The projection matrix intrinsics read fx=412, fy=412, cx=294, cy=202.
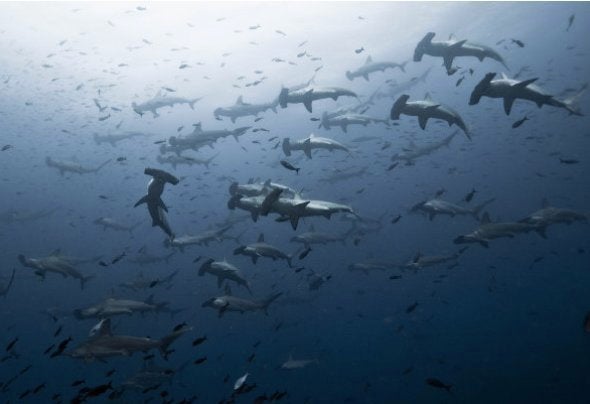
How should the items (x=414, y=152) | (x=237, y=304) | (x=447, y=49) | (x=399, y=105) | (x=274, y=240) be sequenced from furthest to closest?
(x=274, y=240) < (x=414, y=152) < (x=237, y=304) < (x=447, y=49) < (x=399, y=105)

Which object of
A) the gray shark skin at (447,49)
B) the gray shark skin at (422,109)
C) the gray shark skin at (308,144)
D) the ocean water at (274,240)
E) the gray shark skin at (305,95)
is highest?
the gray shark skin at (447,49)

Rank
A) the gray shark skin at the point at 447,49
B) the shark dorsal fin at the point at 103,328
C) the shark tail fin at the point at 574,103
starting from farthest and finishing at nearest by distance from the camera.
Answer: the gray shark skin at the point at 447,49
the shark tail fin at the point at 574,103
the shark dorsal fin at the point at 103,328

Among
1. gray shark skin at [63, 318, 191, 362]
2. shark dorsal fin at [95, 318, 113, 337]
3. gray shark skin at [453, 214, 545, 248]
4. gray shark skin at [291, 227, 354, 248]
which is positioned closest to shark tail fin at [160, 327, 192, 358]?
gray shark skin at [63, 318, 191, 362]

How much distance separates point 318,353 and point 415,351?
275 inches

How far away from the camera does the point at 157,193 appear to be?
816cm

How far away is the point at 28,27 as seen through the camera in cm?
2211

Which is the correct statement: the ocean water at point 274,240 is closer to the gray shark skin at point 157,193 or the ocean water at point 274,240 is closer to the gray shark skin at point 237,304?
the gray shark skin at point 237,304

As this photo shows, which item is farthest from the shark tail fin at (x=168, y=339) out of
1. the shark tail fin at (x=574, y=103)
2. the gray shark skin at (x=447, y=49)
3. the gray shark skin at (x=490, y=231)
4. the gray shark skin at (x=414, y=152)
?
the gray shark skin at (x=414, y=152)

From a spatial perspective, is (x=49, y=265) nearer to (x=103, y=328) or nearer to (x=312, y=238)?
(x=103, y=328)

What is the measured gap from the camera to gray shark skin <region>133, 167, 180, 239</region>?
7.45 meters

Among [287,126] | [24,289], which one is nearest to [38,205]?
[24,289]

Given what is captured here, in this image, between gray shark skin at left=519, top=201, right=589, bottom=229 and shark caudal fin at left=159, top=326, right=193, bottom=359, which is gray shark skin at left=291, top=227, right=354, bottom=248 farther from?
shark caudal fin at left=159, top=326, right=193, bottom=359

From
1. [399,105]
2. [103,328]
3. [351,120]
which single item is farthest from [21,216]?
[399,105]

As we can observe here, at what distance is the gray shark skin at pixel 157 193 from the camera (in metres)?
7.45
